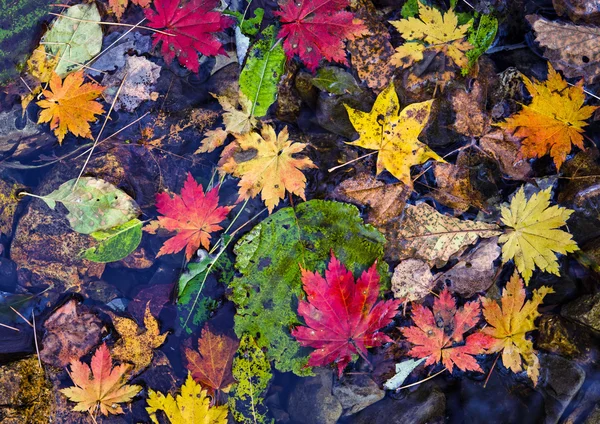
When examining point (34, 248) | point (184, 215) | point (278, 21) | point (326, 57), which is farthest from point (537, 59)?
point (34, 248)

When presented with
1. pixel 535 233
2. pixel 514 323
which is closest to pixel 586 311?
pixel 514 323

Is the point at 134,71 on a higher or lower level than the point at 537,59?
higher

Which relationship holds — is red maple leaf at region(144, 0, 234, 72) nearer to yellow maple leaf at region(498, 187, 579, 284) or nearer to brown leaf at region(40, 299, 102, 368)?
brown leaf at region(40, 299, 102, 368)

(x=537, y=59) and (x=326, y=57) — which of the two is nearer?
(x=326, y=57)

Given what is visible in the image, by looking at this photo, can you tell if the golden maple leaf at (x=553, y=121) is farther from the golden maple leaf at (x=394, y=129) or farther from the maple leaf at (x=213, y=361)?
the maple leaf at (x=213, y=361)

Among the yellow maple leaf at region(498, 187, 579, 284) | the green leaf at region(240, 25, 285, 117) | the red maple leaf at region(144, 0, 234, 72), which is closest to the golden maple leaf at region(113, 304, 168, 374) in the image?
the green leaf at region(240, 25, 285, 117)

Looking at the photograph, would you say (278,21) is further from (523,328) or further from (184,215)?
(523,328)

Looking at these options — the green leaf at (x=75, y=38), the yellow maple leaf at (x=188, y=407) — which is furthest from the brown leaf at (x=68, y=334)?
the green leaf at (x=75, y=38)

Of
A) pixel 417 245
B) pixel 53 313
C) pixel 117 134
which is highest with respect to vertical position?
pixel 117 134
